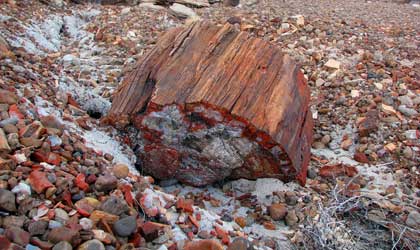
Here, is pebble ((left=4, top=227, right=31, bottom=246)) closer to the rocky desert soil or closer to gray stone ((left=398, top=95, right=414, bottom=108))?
the rocky desert soil

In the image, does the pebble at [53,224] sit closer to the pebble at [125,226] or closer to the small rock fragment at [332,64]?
the pebble at [125,226]

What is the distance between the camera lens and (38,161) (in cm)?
210

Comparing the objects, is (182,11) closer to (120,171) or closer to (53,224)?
(120,171)

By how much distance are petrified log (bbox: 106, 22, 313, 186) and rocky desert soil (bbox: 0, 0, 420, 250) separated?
16cm

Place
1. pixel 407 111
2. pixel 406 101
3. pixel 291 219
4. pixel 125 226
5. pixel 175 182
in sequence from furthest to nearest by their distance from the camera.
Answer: pixel 406 101, pixel 407 111, pixel 175 182, pixel 291 219, pixel 125 226

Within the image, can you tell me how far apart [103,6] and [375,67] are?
3.94 meters

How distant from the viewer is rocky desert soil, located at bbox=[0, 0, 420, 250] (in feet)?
6.25

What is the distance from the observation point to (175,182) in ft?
9.82

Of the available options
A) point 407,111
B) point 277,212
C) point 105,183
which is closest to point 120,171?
point 105,183

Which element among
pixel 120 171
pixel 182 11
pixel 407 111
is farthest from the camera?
pixel 182 11

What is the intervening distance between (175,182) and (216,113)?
61 cm

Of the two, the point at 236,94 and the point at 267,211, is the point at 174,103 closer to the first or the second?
the point at 236,94

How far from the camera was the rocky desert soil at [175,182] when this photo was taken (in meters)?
1.90

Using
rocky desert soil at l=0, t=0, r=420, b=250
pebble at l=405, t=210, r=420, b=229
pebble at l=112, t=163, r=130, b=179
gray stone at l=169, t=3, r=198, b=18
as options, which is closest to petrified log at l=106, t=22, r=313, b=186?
rocky desert soil at l=0, t=0, r=420, b=250
